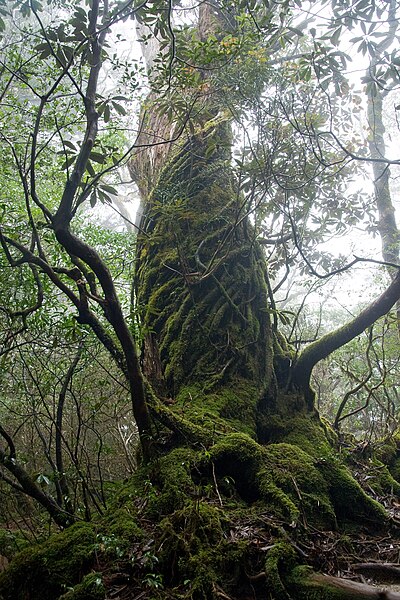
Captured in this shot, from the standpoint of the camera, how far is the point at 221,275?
4160 mm

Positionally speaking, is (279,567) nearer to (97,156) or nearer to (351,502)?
(351,502)

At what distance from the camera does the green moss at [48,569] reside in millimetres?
2021

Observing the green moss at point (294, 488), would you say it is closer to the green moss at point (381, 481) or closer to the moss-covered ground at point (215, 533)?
the moss-covered ground at point (215, 533)

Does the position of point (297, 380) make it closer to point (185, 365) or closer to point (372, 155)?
point (185, 365)

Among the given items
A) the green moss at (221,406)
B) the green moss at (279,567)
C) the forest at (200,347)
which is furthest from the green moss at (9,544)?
the green moss at (279,567)

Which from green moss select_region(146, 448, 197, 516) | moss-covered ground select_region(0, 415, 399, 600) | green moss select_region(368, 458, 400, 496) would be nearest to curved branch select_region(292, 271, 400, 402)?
green moss select_region(368, 458, 400, 496)

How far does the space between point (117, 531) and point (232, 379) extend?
1.60 meters

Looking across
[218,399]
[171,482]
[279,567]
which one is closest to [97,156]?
[218,399]

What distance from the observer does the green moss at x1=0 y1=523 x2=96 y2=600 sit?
2021mm

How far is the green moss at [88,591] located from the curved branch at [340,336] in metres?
2.40

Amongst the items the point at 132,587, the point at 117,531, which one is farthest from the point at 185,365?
Result: the point at 132,587

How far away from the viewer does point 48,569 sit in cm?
206

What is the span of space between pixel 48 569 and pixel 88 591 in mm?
329

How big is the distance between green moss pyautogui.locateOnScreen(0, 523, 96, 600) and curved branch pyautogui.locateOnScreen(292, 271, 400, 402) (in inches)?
87.4
